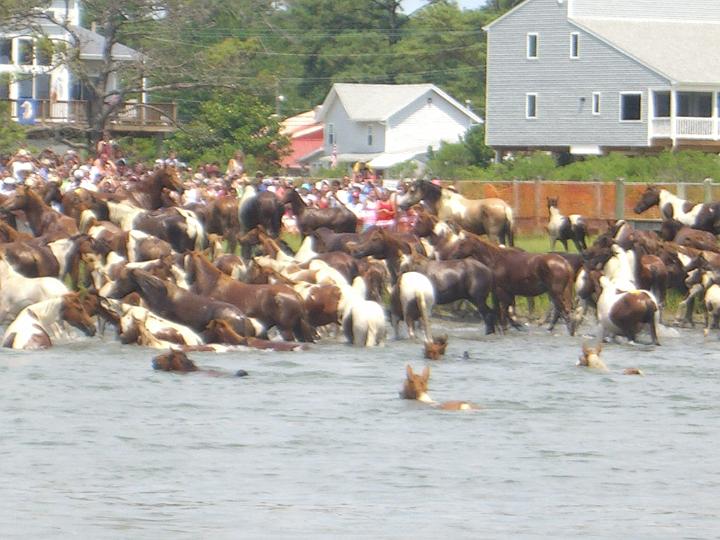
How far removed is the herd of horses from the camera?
72.6 feet

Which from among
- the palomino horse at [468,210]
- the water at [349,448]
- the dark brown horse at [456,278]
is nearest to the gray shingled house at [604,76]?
the palomino horse at [468,210]

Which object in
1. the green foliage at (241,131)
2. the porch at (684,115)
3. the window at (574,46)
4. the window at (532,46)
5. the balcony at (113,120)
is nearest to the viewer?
the balcony at (113,120)

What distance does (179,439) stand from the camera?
53.9ft

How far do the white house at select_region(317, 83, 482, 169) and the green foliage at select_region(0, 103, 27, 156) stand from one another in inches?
1786

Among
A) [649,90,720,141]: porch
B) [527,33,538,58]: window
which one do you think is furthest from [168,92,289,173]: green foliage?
[649,90,720,141]: porch

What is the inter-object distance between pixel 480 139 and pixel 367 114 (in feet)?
54.2

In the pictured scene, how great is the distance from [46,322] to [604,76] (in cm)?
5940

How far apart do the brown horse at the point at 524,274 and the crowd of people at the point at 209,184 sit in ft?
20.3

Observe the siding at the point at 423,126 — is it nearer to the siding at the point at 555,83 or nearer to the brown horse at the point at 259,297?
the siding at the point at 555,83

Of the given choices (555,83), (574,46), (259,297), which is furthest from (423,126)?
(259,297)

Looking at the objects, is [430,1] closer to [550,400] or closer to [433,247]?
[433,247]

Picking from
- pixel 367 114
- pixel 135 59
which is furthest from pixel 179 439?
pixel 367 114

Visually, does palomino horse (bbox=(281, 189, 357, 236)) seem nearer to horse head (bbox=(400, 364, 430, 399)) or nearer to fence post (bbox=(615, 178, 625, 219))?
fence post (bbox=(615, 178, 625, 219))

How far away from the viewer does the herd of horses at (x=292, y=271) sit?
22.1 m
